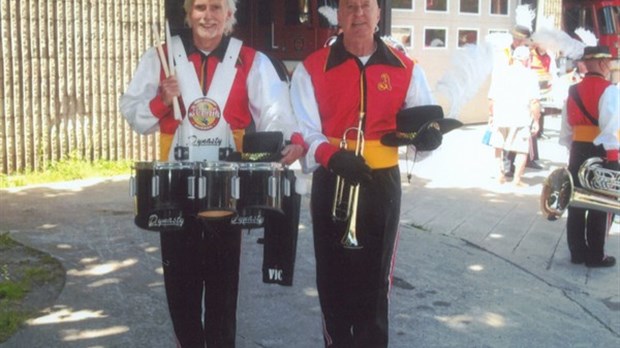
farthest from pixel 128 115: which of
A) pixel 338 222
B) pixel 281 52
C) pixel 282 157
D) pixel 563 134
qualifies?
pixel 281 52

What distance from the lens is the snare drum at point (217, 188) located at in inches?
135

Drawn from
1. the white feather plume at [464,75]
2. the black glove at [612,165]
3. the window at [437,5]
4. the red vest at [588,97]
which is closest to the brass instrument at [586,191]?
the black glove at [612,165]

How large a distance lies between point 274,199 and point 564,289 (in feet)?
11.2

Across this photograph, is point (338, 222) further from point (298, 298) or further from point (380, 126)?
point (298, 298)

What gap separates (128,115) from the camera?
3.85 m

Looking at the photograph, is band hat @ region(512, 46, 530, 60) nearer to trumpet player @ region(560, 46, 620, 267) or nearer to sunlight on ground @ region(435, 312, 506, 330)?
trumpet player @ region(560, 46, 620, 267)

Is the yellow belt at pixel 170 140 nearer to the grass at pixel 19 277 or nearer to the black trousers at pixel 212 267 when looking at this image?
the black trousers at pixel 212 267

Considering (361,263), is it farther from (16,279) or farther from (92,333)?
(16,279)

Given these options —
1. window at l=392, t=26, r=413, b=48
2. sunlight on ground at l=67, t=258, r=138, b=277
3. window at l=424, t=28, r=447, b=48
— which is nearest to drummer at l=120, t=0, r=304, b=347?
sunlight on ground at l=67, t=258, r=138, b=277

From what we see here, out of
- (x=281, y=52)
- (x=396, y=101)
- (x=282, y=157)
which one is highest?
(x=281, y=52)

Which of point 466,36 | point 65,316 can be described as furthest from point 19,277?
point 466,36

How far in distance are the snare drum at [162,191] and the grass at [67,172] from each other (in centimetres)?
A: 579

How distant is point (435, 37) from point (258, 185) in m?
12.7

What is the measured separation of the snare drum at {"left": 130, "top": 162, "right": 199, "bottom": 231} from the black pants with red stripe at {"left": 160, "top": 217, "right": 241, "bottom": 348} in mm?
165
